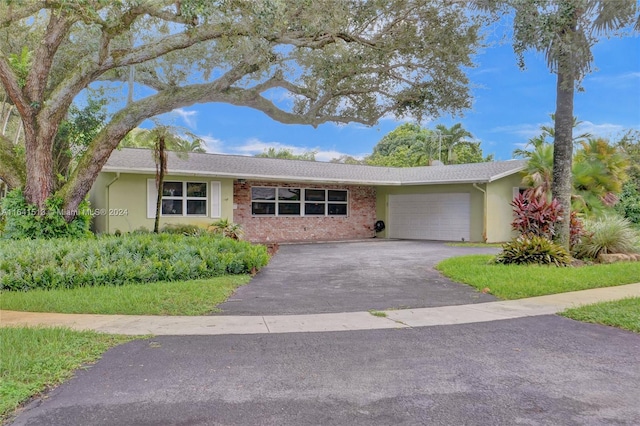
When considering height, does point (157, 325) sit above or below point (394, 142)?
below

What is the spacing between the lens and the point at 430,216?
20.3 m

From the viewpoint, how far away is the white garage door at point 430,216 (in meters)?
19.1

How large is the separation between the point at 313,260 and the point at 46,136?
771 centimetres

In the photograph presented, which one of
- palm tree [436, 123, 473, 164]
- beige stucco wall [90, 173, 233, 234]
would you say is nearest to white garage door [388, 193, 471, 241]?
beige stucco wall [90, 173, 233, 234]

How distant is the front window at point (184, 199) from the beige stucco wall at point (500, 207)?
11867mm

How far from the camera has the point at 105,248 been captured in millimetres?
9023

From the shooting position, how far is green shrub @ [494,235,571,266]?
10336mm

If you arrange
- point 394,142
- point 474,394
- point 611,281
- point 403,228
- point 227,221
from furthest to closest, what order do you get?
point 394,142 → point 403,228 → point 227,221 → point 611,281 → point 474,394

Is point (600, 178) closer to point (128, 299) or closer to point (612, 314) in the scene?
point (612, 314)

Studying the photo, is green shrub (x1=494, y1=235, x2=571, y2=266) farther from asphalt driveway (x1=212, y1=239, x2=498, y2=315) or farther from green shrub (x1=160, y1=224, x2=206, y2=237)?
green shrub (x1=160, y1=224, x2=206, y2=237)

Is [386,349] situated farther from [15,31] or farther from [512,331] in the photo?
[15,31]

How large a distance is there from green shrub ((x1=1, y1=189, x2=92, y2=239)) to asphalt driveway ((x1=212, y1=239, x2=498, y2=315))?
17.9 ft

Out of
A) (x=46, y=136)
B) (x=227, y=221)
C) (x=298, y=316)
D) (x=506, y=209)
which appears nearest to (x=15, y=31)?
(x=46, y=136)

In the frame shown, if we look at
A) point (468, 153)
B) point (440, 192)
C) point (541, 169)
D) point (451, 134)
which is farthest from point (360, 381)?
point (468, 153)
